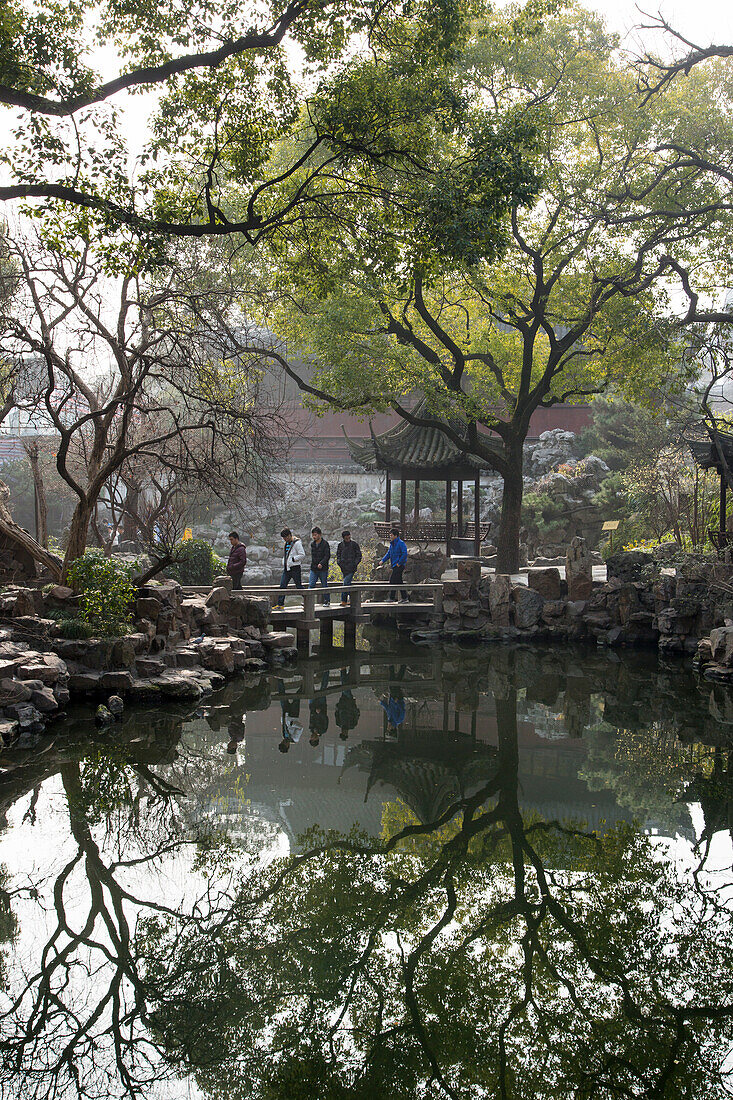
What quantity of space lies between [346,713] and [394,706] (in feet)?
1.99

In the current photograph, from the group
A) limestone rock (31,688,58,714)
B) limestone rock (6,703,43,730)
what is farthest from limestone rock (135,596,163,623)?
limestone rock (6,703,43,730)

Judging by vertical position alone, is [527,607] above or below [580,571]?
below

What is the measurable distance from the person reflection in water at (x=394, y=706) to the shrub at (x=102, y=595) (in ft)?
9.75

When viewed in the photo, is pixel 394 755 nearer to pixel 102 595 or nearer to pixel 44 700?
pixel 44 700

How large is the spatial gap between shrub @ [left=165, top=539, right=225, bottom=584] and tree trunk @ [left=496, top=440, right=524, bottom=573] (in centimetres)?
529

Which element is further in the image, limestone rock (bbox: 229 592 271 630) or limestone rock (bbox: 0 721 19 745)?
limestone rock (bbox: 229 592 271 630)

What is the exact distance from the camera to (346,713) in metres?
9.02

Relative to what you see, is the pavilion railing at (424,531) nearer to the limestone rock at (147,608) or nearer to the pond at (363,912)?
the limestone rock at (147,608)

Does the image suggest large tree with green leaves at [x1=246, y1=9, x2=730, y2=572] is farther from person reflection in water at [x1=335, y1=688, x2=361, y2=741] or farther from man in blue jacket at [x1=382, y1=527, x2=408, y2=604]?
person reflection in water at [x1=335, y1=688, x2=361, y2=741]

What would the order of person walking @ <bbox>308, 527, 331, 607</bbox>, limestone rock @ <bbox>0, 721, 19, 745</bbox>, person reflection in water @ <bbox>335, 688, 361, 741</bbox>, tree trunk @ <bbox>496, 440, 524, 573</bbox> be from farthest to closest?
tree trunk @ <bbox>496, 440, 524, 573</bbox>, person walking @ <bbox>308, 527, 331, 607</bbox>, person reflection in water @ <bbox>335, 688, 361, 741</bbox>, limestone rock @ <bbox>0, 721, 19, 745</bbox>

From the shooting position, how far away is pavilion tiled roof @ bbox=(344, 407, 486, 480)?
1645 cm

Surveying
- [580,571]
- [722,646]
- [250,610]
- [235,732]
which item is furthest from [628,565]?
[235,732]

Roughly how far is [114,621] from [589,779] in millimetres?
5160

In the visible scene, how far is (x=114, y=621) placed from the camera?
9.03m
